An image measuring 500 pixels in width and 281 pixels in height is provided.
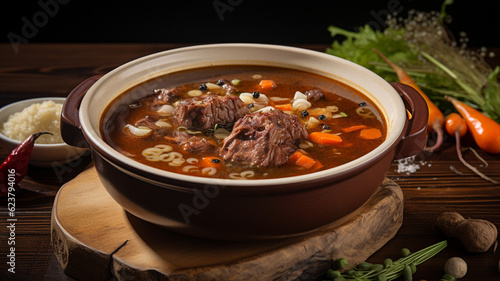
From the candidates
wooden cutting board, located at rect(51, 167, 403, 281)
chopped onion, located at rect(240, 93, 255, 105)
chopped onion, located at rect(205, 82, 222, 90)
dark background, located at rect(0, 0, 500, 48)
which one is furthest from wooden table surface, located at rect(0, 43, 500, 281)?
dark background, located at rect(0, 0, 500, 48)

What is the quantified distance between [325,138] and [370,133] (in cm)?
29

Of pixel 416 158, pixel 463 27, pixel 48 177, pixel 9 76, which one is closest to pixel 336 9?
pixel 463 27

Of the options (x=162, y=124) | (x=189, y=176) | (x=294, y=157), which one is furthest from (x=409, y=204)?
(x=189, y=176)

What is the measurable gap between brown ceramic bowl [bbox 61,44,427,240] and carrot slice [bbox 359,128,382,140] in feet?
0.33

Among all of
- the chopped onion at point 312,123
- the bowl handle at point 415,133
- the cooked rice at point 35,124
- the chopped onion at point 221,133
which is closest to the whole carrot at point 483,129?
the bowl handle at point 415,133

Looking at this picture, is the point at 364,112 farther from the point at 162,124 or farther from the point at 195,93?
the point at 162,124

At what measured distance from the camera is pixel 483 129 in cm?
446

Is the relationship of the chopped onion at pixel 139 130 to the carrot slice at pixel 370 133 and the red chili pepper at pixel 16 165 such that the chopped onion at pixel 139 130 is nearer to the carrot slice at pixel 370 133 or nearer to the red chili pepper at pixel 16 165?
the red chili pepper at pixel 16 165

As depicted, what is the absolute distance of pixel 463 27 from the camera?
682 centimetres

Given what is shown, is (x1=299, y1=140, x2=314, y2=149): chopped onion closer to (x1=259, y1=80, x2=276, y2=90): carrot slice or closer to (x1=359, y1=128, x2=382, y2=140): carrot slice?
(x1=359, y1=128, x2=382, y2=140): carrot slice

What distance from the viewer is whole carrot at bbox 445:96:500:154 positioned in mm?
4406

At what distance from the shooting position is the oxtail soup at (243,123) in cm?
314

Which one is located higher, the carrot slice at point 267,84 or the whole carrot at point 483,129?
the carrot slice at point 267,84

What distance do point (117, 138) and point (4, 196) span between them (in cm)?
100
